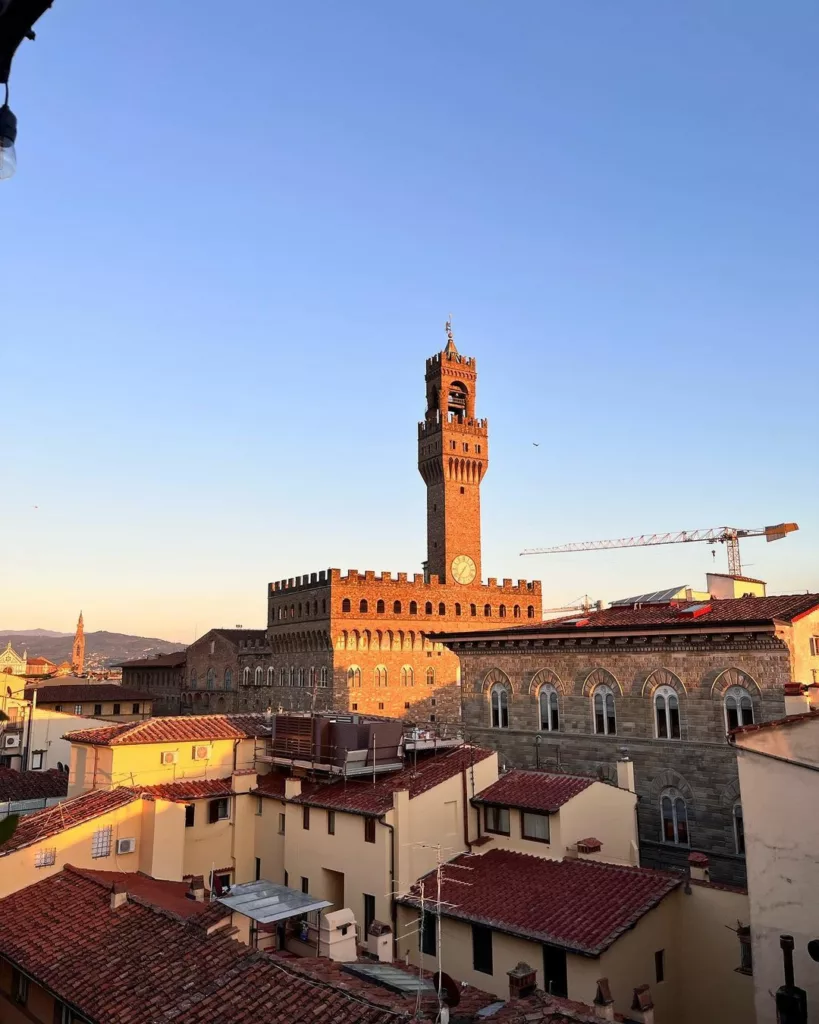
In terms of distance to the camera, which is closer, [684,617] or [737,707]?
[737,707]

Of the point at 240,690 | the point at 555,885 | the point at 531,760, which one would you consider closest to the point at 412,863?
the point at 555,885

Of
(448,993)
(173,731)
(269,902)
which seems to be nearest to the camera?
(448,993)

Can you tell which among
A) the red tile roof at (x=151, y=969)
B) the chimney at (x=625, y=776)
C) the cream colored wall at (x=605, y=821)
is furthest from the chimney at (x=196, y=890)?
the chimney at (x=625, y=776)

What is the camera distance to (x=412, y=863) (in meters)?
21.5

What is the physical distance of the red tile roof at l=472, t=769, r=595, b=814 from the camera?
69.6 feet

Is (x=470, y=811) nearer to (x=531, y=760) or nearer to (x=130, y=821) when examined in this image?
(x=531, y=760)

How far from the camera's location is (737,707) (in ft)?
78.1

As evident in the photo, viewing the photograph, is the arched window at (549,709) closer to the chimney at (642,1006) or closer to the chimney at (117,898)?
the chimney at (642,1006)

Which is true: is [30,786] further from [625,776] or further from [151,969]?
[625,776]

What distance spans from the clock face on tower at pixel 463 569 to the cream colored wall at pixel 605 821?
134ft

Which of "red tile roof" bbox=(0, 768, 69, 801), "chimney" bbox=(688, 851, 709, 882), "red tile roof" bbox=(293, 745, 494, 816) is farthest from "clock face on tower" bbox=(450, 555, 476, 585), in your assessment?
"chimney" bbox=(688, 851, 709, 882)

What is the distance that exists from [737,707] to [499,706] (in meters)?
9.72

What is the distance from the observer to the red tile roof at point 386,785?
73.7ft

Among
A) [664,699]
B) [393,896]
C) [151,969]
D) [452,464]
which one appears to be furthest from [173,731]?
[452,464]
